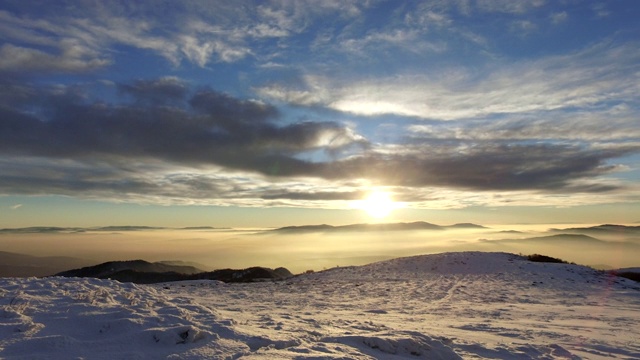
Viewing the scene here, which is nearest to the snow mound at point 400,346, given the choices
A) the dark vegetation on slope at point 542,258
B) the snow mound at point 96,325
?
the snow mound at point 96,325

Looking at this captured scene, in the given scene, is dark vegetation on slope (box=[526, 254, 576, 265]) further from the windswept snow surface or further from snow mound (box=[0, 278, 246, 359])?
snow mound (box=[0, 278, 246, 359])

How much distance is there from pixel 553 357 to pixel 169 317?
6893 mm

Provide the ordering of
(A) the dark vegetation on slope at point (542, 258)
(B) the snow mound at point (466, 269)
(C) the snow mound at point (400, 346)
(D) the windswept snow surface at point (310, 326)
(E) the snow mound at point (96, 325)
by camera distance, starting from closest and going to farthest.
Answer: (E) the snow mound at point (96, 325), (D) the windswept snow surface at point (310, 326), (C) the snow mound at point (400, 346), (B) the snow mound at point (466, 269), (A) the dark vegetation on slope at point (542, 258)

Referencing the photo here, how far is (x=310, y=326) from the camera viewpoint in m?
8.95

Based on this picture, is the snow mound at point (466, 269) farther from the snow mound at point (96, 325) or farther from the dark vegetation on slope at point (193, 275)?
the snow mound at point (96, 325)

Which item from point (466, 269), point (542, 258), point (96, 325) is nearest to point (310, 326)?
point (96, 325)

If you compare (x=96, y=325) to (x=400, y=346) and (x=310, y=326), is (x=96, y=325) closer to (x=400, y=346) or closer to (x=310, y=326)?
(x=310, y=326)

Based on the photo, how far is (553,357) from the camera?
24.8 ft

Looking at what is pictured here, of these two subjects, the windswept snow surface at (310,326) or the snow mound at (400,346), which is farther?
the snow mound at (400,346)

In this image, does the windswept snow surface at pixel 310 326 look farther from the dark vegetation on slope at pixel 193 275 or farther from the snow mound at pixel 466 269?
the dark vegetation on slope at pixel 193 275

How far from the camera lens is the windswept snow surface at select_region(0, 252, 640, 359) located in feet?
21.3

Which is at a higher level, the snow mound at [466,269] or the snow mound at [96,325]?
the snow mound at [96,325]

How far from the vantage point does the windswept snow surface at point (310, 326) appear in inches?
255

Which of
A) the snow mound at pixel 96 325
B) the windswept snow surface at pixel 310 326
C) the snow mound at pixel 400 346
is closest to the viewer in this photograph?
the snow mound at pixel 96 325
